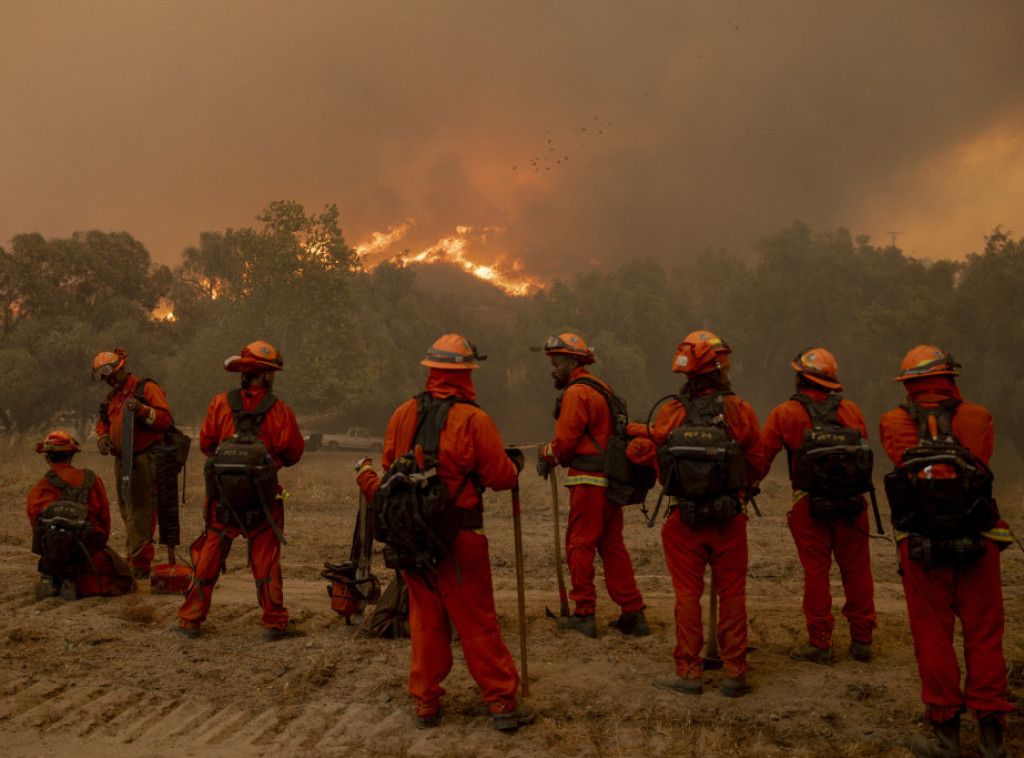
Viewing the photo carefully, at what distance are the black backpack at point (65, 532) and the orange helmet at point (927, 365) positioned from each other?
7.34 metres

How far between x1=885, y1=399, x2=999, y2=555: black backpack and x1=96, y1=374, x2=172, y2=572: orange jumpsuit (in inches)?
281

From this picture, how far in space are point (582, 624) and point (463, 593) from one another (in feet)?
→ 7.43

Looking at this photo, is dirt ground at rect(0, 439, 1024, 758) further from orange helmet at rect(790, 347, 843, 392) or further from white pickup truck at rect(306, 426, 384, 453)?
white pickup truck at rect(306, 426, 384, 453)

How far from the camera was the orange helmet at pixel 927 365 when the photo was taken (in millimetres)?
4715

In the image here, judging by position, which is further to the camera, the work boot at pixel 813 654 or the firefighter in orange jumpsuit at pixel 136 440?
the firefighter in orange jumpsuit at pixel 136 440

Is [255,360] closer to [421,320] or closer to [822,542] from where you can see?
[822,542]

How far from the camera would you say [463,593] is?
16.3ft

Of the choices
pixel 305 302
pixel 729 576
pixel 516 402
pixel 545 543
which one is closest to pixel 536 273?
pixel 516 402

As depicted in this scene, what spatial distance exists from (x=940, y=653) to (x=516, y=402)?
141ft

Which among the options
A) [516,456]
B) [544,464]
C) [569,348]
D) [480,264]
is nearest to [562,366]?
[569,348]

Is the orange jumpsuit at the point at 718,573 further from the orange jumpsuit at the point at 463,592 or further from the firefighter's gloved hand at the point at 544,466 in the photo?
the firefighter's gloved hand at the point at 544,466

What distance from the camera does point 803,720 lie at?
504cm

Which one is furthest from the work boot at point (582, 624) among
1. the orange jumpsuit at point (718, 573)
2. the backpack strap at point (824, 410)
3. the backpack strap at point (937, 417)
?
the backpack strap at point (937, 417)

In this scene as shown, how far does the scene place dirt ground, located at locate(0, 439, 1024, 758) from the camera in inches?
189
